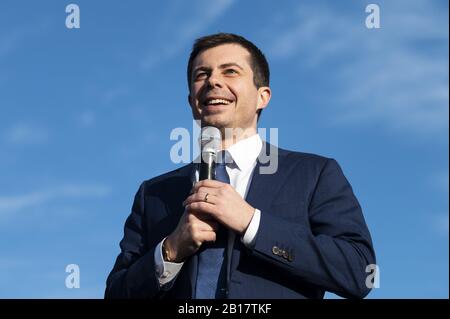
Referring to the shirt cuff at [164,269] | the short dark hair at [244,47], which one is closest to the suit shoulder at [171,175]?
the short dark hair at [244,47]

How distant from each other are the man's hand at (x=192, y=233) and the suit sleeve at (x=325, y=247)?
31cm

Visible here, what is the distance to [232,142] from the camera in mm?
5348

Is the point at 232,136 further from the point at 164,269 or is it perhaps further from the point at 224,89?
the point at 164,269

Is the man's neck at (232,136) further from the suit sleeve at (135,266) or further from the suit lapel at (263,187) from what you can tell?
the suit sleeve at (135,266)

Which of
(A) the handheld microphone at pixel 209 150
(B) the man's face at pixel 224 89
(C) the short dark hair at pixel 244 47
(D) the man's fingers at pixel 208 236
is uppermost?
(C) the short dark hair at pixel 244 47

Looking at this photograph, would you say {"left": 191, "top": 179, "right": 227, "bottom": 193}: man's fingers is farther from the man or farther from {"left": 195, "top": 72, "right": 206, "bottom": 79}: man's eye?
{"left": 195, "top": 72, "right": 206, "bottom": 79}: man's eye

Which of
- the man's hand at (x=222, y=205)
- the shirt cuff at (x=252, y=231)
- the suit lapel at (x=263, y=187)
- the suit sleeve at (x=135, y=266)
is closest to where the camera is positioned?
the man's hand at (x=222, y=205)

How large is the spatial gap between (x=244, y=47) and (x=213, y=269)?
1.98 m

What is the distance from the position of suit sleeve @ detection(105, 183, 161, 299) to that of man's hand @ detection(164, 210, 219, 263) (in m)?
0.23

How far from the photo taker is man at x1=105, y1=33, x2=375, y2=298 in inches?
177

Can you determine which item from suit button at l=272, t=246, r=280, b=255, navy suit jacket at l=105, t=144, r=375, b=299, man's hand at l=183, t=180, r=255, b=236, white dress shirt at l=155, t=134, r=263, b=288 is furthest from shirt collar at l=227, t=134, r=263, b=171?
suit button at l=272, t=246, r=280, b=255

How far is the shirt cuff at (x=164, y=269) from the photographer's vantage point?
464 cm

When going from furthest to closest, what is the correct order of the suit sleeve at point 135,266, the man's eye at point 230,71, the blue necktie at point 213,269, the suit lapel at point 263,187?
the man's eye at point 230,71 → the suit lapel at point 263,187 → the suit sleeve at point 135,266 → the blue necktie at point 213,269

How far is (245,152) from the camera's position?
5262 mm
